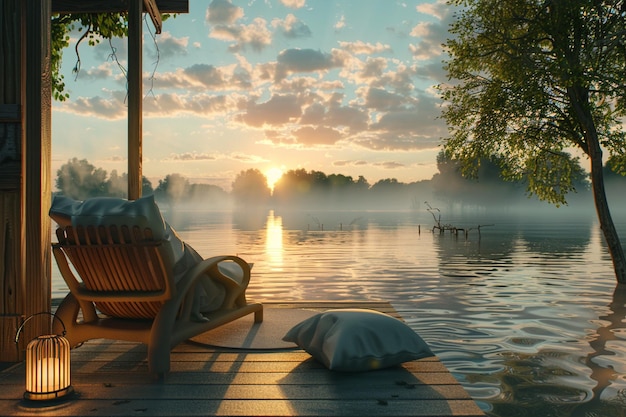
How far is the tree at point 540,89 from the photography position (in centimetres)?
1479

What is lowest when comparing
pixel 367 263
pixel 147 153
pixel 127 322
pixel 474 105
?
pixel 367 263

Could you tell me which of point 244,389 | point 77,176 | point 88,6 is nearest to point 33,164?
point 244,389

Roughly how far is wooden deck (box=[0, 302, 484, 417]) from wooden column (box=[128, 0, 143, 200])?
2.51m

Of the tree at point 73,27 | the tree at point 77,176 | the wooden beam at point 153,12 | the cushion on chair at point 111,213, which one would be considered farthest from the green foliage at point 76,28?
the tree at point 77,176

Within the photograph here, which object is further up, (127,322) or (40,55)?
(40,55)

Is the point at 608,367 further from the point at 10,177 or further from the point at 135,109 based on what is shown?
the point at 10,177

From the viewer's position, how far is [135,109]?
21.9 feet

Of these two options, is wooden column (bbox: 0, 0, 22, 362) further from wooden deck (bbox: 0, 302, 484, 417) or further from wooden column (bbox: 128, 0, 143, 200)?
wooden column (bbox: 128, 0, 143, 200)

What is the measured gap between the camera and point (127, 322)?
14.2 feet

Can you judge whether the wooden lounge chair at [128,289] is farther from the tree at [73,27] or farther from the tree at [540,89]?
the tree at [540,89]

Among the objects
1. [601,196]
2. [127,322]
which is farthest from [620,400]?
[601,196]

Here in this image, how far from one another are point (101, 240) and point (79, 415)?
1.28 m

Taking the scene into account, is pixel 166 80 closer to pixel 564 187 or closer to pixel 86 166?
pixel 564 187

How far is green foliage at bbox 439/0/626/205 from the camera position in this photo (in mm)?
14781
